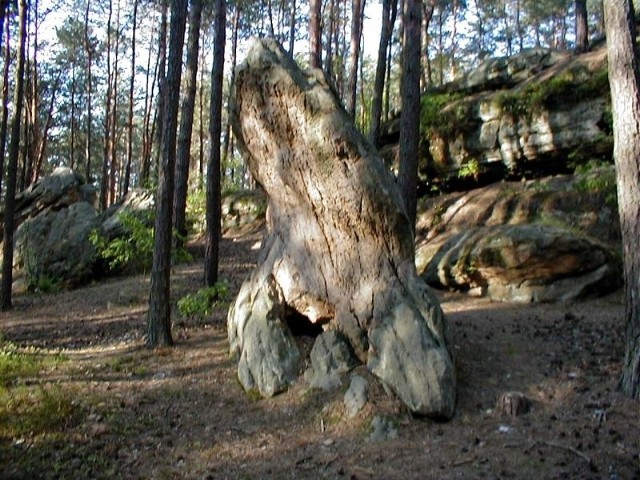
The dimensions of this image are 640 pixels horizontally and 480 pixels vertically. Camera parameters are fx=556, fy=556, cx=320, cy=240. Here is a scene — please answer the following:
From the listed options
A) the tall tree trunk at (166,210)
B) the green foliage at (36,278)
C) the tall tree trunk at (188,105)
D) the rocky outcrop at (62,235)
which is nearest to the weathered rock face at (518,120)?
the tall tree trunk at (188,105)

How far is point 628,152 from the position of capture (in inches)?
256

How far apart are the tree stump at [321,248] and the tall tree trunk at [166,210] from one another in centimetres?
191

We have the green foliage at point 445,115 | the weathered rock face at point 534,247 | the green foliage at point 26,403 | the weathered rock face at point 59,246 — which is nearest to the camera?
the green foliage at point 26,403

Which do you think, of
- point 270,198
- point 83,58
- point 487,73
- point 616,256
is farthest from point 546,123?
point 83,58

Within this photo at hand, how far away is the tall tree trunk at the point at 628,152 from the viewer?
6.31 metres

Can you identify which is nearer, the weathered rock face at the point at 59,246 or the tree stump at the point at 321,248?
the tree stump at the point at 321,248

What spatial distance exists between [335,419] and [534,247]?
19.9 feet

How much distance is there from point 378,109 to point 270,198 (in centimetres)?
1198

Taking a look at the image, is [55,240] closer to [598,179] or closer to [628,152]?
[598,179]

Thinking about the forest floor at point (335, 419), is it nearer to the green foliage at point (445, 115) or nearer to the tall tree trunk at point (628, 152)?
the tall tree trunk at point (628, 152)

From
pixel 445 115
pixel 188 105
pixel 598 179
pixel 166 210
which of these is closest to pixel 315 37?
pixel 188 105

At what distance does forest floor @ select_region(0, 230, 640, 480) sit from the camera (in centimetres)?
545

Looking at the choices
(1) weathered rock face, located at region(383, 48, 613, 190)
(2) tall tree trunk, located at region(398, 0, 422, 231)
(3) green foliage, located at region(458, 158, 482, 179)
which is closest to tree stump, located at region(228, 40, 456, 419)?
(2) tall tree trunk, located at region(398, 0, 422, 231)

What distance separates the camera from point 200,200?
2125 cm
